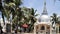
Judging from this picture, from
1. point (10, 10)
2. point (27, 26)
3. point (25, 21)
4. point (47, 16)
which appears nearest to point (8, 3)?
point (10, 10)

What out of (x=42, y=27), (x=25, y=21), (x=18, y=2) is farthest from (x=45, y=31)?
(x=18, y=2)

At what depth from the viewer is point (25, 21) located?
42.1m

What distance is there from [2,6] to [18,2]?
4.18 metres

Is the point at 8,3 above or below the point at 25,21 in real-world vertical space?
above

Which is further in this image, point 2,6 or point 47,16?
point 47,16

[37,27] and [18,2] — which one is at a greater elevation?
[18,2]

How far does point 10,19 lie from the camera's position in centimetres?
3688

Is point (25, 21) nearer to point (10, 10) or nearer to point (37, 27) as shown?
point (37, 27)

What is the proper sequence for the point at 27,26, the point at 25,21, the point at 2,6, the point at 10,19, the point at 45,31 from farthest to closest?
the point at 27,26 → the point at 25,21 → the point at 45,31 → the point at 10,19 → the point at 2,6

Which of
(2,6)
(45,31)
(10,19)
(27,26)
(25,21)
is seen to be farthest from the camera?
(27,26)

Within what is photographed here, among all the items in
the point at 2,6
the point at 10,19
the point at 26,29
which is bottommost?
the point at 26,29

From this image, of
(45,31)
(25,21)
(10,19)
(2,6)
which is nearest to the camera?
(2,6)

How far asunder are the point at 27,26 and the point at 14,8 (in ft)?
30.3

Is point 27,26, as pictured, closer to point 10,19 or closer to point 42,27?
point 42,27
